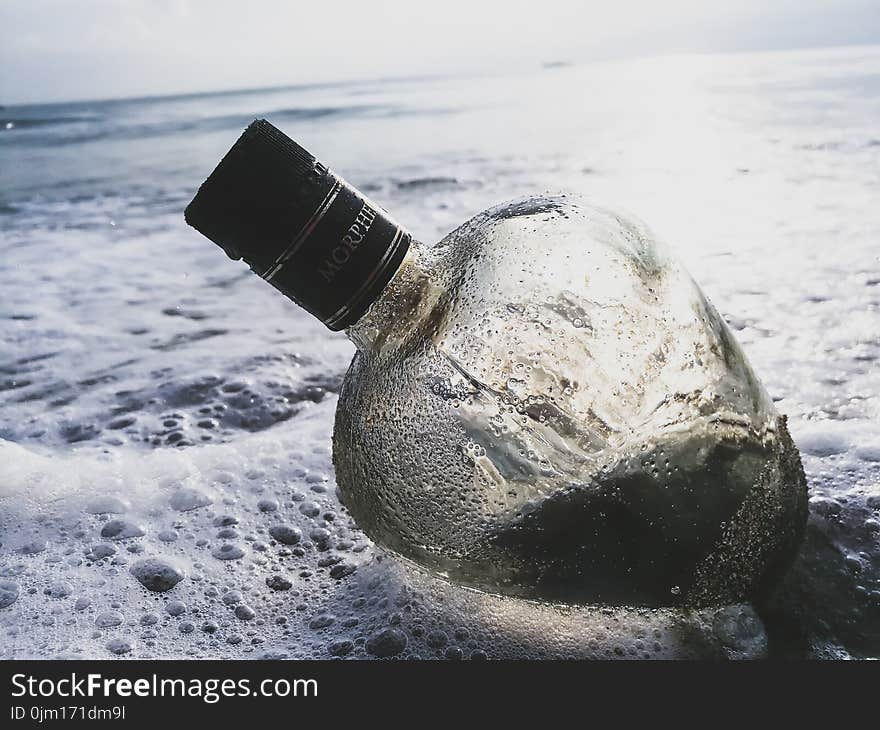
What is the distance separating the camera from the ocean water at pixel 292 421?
1201 millimetres

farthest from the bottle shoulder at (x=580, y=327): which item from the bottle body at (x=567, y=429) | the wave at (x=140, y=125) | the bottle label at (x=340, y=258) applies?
the wave at (x=140, y=125)

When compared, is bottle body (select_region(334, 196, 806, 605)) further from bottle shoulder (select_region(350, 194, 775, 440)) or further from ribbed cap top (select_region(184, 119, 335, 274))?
ribbed cap top (select_region(184, 119, 335, 274))

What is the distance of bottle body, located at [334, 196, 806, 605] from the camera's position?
3.36ft

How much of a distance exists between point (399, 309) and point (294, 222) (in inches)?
9.0

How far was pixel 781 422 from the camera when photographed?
3.87 feet

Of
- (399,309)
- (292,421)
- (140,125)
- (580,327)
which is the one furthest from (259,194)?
(140,125)

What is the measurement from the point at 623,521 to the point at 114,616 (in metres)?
0.81

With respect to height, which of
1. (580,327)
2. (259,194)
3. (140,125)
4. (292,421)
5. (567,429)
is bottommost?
(140,125)

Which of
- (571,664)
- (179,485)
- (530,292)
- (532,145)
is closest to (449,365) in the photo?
(530,292)

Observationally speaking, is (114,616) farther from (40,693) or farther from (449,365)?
(449,365)

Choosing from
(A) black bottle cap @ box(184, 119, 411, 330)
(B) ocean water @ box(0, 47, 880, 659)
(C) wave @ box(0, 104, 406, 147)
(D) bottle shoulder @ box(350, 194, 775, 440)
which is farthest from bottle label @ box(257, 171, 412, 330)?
(C) wave @ box(0, 104, 406, 147)

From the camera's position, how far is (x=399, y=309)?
1131mm

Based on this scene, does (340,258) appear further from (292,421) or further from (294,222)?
(292,421)

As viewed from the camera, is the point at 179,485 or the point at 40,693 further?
the point at 179,485
